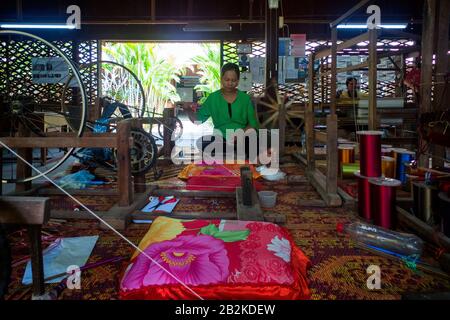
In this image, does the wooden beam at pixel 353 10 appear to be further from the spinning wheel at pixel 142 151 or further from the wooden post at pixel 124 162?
the spinning wheel at pixel 142 151

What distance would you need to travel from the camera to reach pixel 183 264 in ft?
4.80

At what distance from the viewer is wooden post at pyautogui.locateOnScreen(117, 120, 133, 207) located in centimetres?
243

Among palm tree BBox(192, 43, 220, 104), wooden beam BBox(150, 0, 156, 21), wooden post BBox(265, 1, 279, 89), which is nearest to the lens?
wooden post BBox(265, 1, 279, 89)

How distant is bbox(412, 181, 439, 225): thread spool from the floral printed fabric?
0.93m

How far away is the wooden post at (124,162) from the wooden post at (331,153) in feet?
4.76

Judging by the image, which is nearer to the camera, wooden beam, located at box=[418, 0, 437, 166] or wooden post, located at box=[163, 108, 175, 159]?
wooden beam, located at box=[418, 0, 437, 166]

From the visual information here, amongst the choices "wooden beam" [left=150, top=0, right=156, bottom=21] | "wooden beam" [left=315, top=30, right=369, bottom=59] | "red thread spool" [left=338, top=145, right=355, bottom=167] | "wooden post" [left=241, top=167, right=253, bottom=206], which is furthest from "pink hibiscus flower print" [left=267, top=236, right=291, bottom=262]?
"wooden beam" [left=150, top=0, right=156, bottom=21]

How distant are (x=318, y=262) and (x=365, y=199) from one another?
0.76 metres

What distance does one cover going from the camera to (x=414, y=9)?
7.43m

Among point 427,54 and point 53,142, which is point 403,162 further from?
point 53,142

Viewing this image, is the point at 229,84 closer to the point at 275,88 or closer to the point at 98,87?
the point at 275,88

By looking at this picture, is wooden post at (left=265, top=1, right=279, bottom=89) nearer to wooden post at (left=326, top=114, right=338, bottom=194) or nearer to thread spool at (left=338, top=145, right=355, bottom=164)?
thread spool at (left=338, top=145, right=355, bottom=164)

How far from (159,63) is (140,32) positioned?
3857 millimetres

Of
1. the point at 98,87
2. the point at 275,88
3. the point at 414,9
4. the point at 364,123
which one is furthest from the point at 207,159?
the point at 414,9
